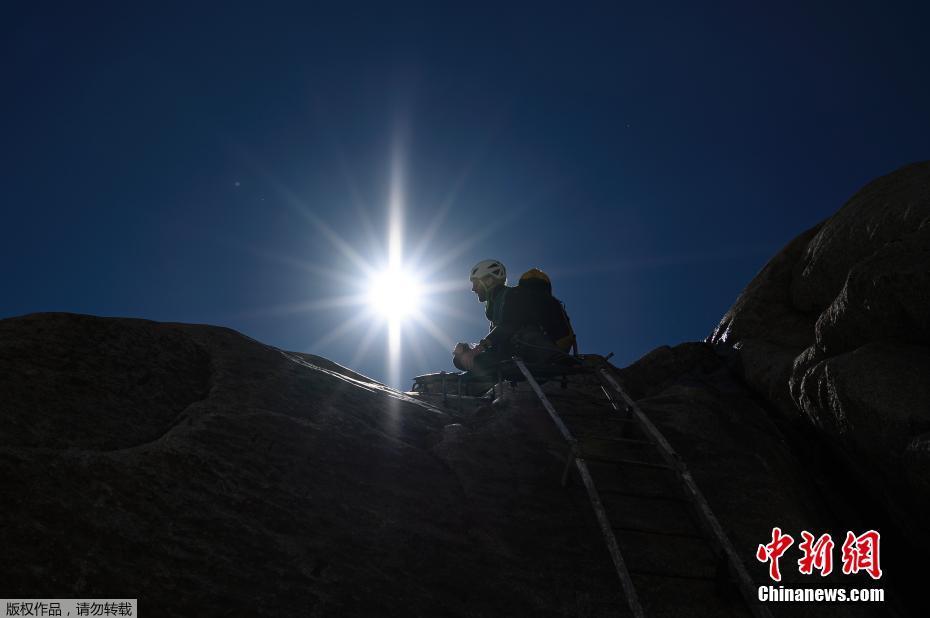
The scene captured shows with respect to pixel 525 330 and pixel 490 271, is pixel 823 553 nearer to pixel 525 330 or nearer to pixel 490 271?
pixel 525 330

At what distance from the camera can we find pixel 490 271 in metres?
16.7

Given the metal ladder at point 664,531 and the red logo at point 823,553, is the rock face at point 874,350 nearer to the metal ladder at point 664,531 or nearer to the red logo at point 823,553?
the red logo at point 823,553

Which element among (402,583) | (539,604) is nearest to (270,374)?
(402,583)

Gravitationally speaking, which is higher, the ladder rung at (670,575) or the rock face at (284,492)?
the rock face at (284,492)

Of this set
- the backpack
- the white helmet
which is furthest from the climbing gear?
the backpack

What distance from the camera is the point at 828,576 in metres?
7.33

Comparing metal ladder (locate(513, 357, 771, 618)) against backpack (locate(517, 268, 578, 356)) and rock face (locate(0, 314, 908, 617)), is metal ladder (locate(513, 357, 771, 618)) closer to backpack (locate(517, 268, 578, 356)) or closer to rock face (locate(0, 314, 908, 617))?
rock face (locate(0, 314, 908, 617))

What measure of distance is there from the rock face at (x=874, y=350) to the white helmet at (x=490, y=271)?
6880 millimetres

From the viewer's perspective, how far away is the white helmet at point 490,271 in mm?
16542

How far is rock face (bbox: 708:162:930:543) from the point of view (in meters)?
7.18

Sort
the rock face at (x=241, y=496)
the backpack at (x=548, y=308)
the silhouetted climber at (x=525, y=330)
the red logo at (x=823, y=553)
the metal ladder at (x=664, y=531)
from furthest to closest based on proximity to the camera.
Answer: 1. the backpack at (x=548, y=308)
2. the silhouetted climber at (x=525, y=330)
3. the red logo at (x=823, y=553)
4. the metal ladder at (x=664, y=531)
5. the rock face at (x=241, y=496)

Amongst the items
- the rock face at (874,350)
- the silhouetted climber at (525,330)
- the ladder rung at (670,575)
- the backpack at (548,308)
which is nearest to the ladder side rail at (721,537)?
the ladder rung at (670,575)

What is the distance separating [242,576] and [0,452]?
7.38ft

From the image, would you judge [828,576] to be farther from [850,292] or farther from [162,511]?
[162,511]
